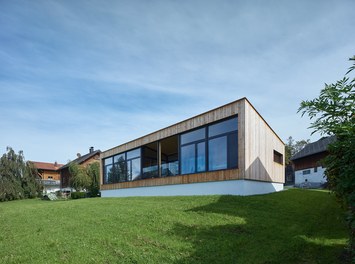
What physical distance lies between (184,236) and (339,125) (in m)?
4.43

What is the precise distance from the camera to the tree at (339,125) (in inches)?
171

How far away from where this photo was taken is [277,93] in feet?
51.9

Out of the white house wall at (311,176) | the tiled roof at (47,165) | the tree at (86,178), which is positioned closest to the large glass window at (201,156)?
the tree at (86,178)

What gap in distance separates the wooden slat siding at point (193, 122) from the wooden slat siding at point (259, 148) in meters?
0.71

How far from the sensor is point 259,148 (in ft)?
49.9

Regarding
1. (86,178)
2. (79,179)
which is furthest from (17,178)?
(86,178)

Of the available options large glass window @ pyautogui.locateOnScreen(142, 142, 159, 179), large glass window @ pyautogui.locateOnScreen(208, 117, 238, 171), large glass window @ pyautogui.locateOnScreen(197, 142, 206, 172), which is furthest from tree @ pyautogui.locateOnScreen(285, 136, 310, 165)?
large glass window @ pyautogui.locateOnScreen(208, 117, 238, 171)

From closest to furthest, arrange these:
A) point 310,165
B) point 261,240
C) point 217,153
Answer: point 261,240, point 217,153, point 310,165

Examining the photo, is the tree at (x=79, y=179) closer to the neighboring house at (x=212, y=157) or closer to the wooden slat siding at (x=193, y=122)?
the neighboring house at (x=212, y=157)

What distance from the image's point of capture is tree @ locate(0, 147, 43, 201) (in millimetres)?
35903

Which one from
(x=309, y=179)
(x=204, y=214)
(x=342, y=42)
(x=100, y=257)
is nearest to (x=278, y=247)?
(x=204, y=214)

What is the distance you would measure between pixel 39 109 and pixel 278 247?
17349mm

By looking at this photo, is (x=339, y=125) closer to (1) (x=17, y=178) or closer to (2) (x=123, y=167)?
(2) (x=123, y=167)

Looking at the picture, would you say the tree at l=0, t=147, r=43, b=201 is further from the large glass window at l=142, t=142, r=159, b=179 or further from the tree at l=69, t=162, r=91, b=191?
the large glass window at l=142, t=142, r=159, b=179
